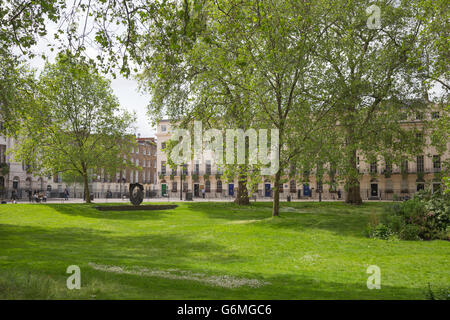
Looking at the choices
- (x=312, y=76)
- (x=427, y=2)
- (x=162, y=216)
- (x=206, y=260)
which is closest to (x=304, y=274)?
(x=206, y=260)

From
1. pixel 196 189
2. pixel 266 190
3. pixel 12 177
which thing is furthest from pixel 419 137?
pixel 12 177

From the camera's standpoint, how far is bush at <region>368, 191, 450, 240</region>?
14.3 m

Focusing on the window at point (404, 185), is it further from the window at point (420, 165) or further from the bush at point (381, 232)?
the bush at point (381, 232)

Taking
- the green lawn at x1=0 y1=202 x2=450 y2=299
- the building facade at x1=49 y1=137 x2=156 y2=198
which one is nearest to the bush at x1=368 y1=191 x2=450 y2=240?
the green lawn at x1=0 y1=202 x2=450 y2=299

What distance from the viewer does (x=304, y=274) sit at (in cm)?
902

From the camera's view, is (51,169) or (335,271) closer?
(335,271)

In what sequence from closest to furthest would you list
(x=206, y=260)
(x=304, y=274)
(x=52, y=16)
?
(x=304, y=274)
(x=52, y=16)
(x=206, y=260)

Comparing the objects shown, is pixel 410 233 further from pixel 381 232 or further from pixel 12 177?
pixel 12 177

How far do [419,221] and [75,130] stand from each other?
28.7 metres

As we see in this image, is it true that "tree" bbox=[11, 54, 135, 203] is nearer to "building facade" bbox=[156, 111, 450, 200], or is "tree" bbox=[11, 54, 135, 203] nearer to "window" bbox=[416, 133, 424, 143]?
"building facade" bbox=[156, 111, 450, 200]

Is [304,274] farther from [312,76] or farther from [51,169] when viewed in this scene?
[51,169]

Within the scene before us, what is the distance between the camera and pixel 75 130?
34188 mm
